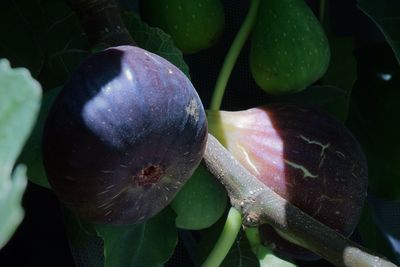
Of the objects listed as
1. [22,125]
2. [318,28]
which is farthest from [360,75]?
[22,125]

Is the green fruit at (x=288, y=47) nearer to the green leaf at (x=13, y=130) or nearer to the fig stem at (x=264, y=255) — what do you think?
the fig stem at (x=264, y=255)

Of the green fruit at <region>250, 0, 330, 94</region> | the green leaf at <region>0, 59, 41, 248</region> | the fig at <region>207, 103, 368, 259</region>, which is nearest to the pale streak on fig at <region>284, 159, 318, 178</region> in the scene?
the fig at <region>207, 103, 368, 259</region>

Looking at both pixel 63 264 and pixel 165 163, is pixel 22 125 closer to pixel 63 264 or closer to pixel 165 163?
pixel 165 163

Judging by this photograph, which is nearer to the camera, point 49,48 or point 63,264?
point 49,48

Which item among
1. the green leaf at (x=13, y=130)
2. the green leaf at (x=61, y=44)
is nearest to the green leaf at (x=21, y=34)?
the green leaf at (x=61, y=44)

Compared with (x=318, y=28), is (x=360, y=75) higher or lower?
lower

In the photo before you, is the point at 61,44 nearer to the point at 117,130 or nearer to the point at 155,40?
the point at 155,40

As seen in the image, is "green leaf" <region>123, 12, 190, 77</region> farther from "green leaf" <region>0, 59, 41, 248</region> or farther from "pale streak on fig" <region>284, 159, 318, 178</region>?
"green leaf" <region>0, 59, 41, 248</region>
